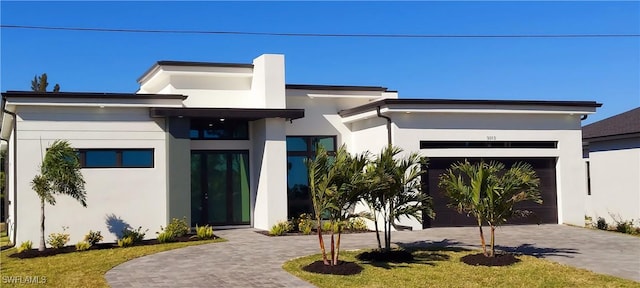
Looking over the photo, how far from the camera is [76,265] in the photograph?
526 inches

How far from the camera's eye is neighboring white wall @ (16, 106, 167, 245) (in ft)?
55.1

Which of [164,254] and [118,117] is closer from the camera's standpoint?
[164,254]

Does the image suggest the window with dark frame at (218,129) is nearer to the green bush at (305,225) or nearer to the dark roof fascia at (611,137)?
the green bush at (305,225)

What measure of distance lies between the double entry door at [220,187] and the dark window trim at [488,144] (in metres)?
5.91

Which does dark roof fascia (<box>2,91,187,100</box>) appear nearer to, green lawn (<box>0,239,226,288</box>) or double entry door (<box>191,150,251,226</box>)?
double entry door (<box>191,150,251,226</box>)

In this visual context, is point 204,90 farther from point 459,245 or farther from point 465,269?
point 465,269

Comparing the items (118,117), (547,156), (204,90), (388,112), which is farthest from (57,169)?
(547,156)

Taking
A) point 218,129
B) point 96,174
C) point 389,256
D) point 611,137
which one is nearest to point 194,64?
point 218,129

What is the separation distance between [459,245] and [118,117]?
10.1m

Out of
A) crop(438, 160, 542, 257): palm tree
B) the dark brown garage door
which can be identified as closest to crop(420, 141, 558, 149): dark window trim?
the dark brown garage door

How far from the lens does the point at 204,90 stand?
20.2 m

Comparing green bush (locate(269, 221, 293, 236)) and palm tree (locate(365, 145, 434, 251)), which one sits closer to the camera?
palm tree (locate(365, 145, 434, 251))

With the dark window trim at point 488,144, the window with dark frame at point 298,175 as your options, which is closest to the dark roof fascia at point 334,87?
the window with dark frame at point 298,175

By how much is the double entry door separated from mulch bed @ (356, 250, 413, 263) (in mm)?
7358
